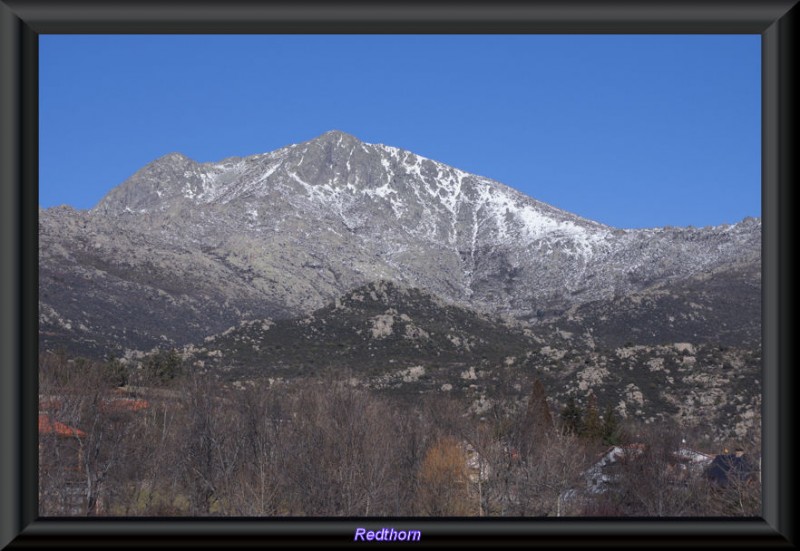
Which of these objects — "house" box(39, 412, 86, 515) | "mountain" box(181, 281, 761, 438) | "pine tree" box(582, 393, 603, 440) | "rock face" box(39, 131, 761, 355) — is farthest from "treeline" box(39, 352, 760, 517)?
"rock face" box(39, 131, 761, 355)

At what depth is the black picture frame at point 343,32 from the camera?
3539mm

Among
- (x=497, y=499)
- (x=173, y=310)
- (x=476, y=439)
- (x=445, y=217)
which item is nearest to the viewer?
(x=497, y=499)

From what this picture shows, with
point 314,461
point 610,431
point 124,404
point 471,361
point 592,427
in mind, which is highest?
point 124,404

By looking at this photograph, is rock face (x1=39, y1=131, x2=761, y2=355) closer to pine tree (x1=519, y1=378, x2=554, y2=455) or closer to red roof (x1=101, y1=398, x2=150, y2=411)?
pine tree (x1=519, y1=378, x2=554, y2=455)

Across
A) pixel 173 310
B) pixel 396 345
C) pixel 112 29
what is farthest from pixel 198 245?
pixel 112 29

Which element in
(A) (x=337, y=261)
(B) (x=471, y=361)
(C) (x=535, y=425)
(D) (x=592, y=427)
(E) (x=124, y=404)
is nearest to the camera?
(E) (x=124, y=404)

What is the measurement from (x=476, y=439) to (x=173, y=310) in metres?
76.4

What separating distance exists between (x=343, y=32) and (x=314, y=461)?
48.1ft

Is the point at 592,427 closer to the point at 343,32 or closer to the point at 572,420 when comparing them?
the point at 572,420

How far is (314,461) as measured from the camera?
1761cm

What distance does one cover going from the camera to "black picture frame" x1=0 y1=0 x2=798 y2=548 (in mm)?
3539

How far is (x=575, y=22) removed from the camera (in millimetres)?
3568

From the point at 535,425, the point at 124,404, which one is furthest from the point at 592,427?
the point at 124,404
